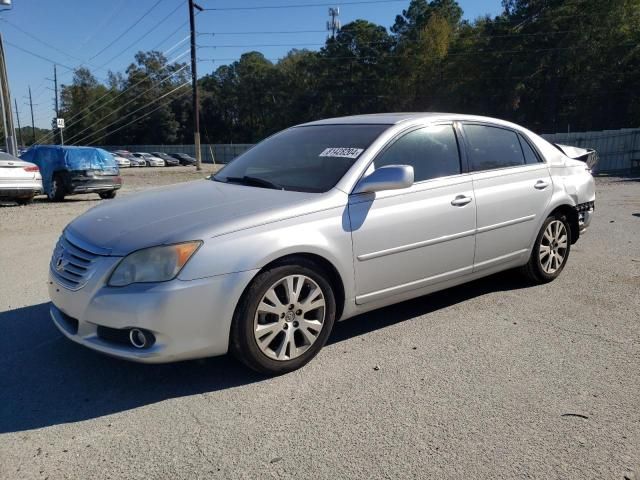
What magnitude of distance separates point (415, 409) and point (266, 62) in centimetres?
9430

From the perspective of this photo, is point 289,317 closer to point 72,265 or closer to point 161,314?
point 161,314

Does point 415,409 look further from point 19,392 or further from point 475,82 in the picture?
point 475,82

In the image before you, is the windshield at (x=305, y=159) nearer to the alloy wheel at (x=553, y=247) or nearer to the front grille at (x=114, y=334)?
the front grille at (x=114, y=334)

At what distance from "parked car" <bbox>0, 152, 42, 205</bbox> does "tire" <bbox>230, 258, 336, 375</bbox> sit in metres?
11.6

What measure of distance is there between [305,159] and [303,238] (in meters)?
1.05

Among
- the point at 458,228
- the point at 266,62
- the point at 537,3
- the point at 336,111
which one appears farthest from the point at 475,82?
the point at 458,228

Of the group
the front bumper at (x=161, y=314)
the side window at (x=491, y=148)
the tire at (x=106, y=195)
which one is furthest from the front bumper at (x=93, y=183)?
the side window at (x=491, y=148)

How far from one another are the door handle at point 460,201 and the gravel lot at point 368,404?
931 mm

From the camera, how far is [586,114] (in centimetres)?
4819

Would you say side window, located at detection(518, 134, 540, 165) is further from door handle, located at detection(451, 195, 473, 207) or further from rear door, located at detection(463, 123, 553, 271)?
door handle, located at detection(451, 195, 473, 207)

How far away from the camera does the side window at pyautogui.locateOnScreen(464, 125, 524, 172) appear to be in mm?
4508

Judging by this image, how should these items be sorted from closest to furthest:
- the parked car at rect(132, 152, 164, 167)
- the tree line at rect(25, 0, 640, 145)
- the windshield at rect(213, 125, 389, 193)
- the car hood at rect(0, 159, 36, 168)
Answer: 1. the windshield at rect(213, 125, 389, 193)
2. the car hood at rect(0, 159, 36, 168)
3. the tree line at rect(25, 0, 640, 145)
4. the parked car at rect(132, 152, 164, 167)

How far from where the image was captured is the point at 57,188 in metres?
14.2

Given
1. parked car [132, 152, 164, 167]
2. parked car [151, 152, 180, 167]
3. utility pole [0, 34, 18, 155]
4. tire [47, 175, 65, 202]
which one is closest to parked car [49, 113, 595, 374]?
tire [47, 175, 65, 202]
